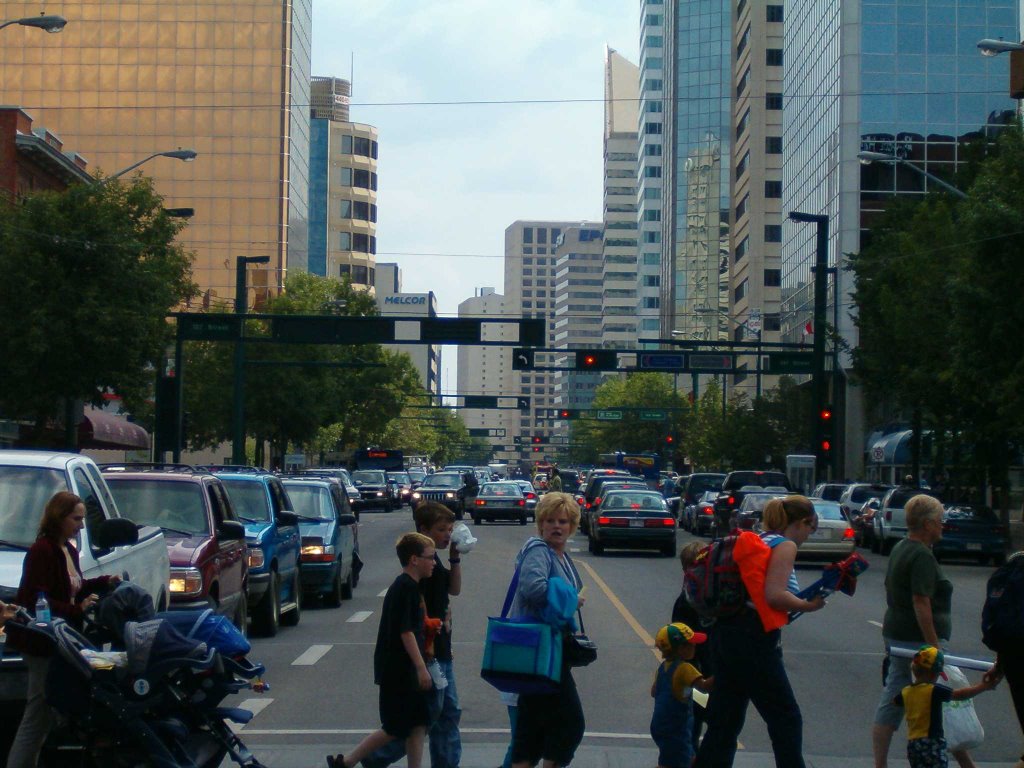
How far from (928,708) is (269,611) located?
32.4 ft

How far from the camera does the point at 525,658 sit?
7.31 m

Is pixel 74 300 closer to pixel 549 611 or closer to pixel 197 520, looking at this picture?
pixel 197 520

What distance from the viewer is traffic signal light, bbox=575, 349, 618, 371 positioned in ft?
170

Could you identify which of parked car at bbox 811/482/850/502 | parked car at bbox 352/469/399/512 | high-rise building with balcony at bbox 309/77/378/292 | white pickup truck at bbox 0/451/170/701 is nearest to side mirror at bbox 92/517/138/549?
white pickup truck at bbox 0/451/170/701

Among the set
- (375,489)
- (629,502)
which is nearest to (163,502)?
(629,502)

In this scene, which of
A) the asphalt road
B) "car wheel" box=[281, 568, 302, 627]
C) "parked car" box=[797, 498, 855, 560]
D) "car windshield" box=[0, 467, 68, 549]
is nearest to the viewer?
A: "car windshield" box=[0, 467, 68, 549]

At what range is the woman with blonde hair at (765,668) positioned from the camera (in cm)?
753

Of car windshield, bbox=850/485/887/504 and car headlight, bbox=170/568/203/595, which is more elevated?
car headlight, bbox=170/568/203/595

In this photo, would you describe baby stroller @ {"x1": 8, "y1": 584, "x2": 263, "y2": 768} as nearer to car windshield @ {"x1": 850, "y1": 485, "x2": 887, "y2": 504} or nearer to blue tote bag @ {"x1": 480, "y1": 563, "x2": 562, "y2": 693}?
blue tote bag @ {"x1": 480, "y1": 563, "x2": 562, "y2": 693}

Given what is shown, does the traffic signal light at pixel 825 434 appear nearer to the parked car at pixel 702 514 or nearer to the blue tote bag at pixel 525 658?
the parked car at pixel 702 514

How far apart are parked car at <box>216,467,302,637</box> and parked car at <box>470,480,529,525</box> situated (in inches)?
1260

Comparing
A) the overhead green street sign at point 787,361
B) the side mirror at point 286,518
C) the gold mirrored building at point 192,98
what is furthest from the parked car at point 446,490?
the gold mirrored building at point 192,98

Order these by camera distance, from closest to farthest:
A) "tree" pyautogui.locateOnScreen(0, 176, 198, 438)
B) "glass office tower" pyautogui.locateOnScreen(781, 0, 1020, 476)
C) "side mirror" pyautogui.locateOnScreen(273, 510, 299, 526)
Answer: "side mirror" pyautogui.locateOnScreen(273, 510, 299, 526) < "tree" pyautogui.locateOnScreen(0, 176, 198, 438) < "glass office tower" pyautogui.locateOnScreen(781, 0, 1020, 476)

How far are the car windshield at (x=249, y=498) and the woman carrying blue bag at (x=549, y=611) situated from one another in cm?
1047
